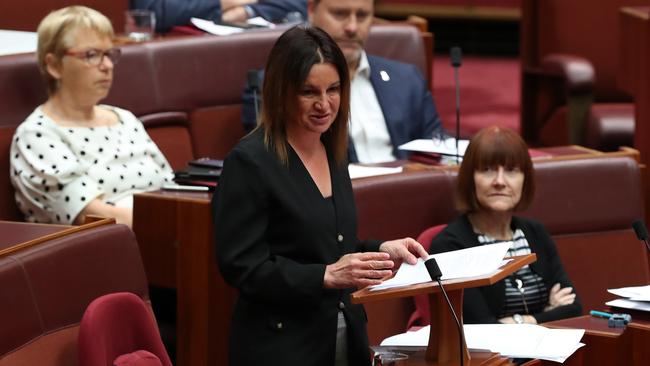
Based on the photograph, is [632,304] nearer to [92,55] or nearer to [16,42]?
[92,55]

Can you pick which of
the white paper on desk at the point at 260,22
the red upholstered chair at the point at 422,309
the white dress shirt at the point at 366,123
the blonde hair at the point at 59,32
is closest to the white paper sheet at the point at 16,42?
the blonde hair at the point at 59,32

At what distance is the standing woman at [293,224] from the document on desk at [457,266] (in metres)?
0.02

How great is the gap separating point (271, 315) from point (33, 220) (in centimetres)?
87

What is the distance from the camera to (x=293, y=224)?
1.67m

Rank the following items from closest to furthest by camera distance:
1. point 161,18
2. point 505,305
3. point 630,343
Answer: point 630,343, point 505,305, point 161,18

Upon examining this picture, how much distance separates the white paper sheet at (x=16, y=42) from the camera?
2.67 m

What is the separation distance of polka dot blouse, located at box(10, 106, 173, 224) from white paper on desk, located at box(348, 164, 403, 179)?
42 cm

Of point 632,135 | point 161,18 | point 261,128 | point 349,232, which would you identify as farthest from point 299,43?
point 632,135

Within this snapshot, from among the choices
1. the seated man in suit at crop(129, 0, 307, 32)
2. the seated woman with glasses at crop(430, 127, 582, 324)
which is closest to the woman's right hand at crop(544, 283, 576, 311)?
the seated woman with glasses at crop(430, 127, 582, 324)

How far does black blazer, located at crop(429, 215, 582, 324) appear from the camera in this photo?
217 centimetres

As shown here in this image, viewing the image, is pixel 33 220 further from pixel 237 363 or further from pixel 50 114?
pixel 237 363

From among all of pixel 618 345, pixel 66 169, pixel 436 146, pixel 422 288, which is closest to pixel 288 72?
pixel 422 288

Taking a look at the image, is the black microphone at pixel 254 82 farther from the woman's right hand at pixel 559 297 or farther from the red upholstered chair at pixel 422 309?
the woman's right hand at pixel 559 297

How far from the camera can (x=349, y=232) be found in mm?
1739
